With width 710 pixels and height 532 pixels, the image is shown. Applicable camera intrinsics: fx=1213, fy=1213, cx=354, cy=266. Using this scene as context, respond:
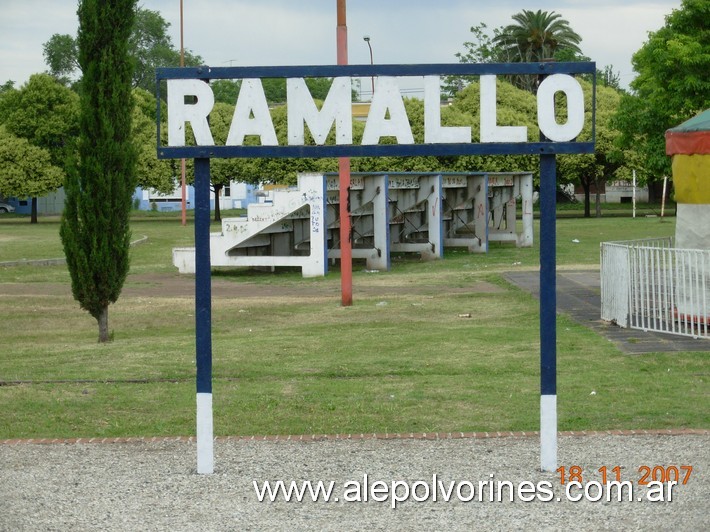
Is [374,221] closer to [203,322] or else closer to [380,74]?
[203,322]

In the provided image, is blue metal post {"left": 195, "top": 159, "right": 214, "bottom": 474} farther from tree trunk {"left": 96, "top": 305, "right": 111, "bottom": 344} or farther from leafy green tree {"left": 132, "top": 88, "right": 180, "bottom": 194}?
leafy green tree {"left": 132, "top": 88, "right": 180, "bottom": 194}

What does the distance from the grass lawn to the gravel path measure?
2.88 feet

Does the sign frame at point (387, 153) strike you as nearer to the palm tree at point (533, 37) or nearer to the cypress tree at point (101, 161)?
the cypress tree at point (101, 161)

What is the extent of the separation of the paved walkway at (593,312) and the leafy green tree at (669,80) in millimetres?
10020

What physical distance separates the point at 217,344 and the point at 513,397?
523cm

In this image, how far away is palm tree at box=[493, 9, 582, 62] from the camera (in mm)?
76938

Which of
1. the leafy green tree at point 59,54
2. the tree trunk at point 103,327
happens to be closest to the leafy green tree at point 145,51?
the leafy green tree at point 59,54

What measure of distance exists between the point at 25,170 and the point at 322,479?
192 ft

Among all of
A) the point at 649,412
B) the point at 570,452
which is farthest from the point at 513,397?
the point at 570,452

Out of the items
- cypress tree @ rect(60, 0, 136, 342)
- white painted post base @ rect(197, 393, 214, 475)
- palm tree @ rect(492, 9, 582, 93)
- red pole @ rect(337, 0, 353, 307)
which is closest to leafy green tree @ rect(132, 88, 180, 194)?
palm tree @ rect(492, 9, 582, 93)

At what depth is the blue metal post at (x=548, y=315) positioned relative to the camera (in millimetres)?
7715

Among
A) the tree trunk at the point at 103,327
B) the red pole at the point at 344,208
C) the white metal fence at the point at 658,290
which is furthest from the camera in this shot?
the red pole at the point at 344,208

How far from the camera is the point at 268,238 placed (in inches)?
1114

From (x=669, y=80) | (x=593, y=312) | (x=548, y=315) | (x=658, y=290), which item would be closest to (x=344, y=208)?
(x=593, y=312)
